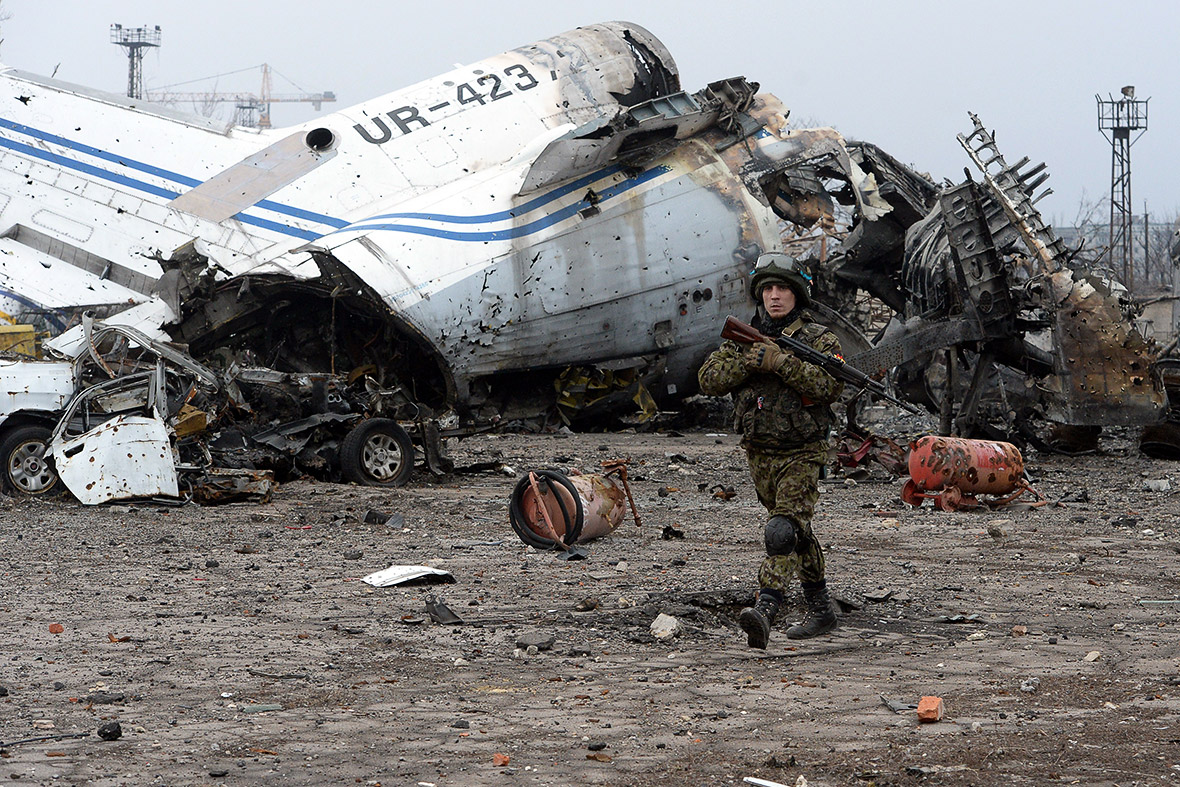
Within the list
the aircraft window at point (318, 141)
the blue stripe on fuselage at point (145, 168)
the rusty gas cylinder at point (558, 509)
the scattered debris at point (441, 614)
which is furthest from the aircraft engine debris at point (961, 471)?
the aircraft window at point (318, 141)

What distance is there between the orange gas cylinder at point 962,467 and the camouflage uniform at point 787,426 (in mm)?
4901

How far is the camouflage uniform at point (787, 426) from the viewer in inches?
239

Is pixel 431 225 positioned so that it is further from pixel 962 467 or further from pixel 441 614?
pixel 441 614

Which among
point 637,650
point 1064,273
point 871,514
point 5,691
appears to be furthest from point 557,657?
point 1064,273

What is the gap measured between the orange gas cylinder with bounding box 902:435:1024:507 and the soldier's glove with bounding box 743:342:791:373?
5274 millimetres

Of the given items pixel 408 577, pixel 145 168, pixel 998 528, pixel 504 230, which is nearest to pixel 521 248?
pixel 504 230

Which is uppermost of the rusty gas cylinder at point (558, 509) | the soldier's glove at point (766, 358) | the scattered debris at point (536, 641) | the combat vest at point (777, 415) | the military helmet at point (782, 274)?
the military helmet at point (782, 274)

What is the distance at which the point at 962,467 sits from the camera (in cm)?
1088

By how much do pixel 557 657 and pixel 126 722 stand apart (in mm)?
1863

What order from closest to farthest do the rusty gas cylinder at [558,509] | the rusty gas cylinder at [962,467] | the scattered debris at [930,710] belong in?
the scattered debris at [930,710], the rusty gas cylinder at [558,509], the rusty gas cylinder at [962,467]

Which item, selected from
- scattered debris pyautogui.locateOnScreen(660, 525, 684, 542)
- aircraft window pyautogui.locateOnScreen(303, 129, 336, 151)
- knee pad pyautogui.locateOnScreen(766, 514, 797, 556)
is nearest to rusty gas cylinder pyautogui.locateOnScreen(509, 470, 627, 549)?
scattered debris pyautogui.locateOnScreen(660, 525, 684, 542)

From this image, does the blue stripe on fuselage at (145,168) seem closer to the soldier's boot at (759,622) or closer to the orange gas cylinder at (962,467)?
the orange gas cylinder at (962,467)

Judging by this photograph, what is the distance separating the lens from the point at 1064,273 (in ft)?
43.5

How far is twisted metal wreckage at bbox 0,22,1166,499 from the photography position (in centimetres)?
1374
